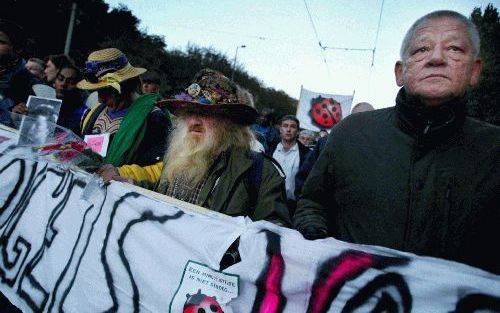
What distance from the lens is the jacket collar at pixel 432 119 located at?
1.25 meters

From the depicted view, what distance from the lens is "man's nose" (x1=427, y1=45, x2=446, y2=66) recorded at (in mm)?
1253

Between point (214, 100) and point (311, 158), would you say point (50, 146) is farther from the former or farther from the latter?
point (311, 158)

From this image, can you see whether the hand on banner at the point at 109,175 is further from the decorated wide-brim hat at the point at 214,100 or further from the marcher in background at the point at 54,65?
the marcher in background at the point at 54,65

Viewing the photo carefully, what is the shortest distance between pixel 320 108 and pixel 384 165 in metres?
6.81

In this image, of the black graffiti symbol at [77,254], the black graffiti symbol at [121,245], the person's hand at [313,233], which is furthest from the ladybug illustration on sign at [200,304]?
the black graffiti symbol at [77,254]

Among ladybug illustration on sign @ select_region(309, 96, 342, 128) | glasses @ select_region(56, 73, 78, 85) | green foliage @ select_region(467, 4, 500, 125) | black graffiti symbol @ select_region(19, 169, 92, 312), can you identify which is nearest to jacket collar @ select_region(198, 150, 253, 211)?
black graffiti symbol @ select_region(19, 169, 92, 312)

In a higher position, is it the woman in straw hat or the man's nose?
the man's nose

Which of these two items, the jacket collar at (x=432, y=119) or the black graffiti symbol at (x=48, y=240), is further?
the black graffiti symbol at (x=48, y=240)

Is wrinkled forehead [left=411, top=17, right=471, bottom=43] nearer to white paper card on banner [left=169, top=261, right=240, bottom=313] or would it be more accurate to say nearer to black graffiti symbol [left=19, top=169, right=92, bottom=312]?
white paper card on banner [left=169, top=261, right=240, bottom=313]

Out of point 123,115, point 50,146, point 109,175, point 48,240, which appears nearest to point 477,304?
point 109,175

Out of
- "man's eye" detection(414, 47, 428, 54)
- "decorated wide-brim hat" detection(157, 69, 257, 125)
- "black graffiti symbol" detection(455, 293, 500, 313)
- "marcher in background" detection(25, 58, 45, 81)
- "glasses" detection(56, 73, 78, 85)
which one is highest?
"marcher in background" detection(25, 58, 45, 81)

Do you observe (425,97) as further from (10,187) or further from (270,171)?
(10,187)

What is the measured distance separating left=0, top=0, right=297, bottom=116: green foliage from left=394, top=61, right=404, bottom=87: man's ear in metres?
15.7

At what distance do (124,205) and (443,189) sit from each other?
1363 millimetres
